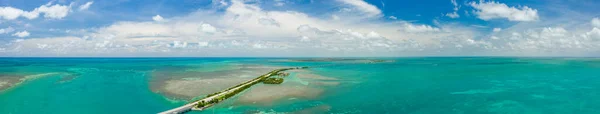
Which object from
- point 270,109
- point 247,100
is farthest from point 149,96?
point 270,109

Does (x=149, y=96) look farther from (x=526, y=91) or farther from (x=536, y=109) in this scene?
(x=526, y=91)

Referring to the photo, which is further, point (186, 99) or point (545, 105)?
point (186, 99)

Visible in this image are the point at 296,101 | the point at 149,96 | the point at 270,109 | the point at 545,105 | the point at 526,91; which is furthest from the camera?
the point at 526,91

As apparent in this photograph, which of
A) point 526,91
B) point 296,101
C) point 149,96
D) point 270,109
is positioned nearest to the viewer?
point 270,109

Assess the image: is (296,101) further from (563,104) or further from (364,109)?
(563,104)

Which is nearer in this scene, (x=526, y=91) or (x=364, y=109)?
(x=364, y=109)

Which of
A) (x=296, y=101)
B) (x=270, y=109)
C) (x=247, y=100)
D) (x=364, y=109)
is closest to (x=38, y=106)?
(x=247, y=100)

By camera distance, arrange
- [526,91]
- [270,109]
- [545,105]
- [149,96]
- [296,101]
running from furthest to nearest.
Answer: [526,91] → [149,96] → [296,101] → [545,105] → [270,109]

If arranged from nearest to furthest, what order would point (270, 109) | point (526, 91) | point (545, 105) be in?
point (270, 109) < point (545, 105) < point (526, 91)
